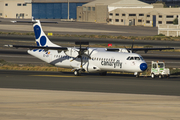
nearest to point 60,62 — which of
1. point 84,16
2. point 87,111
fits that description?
point 87,111

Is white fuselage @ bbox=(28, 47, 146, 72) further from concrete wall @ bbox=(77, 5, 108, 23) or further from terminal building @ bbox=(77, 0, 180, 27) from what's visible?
concrete wall @ bbox=(77, 5, 108, 23)

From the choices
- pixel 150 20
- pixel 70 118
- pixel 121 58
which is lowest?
pixel 70 118

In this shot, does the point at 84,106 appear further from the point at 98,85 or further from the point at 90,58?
the point at 90,58

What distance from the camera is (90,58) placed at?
39.8 metres

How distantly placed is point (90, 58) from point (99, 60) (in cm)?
147

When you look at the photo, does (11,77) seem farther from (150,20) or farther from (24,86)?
(150,20)

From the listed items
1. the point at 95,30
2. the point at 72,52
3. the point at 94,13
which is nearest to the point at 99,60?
the point at 72,52

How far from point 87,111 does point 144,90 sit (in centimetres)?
946

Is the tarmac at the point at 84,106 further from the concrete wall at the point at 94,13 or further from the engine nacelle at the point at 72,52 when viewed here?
the concrete wall at the point at 94,13

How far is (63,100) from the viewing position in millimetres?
24141

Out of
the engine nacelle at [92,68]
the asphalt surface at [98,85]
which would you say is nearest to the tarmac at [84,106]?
the asphalt surface at [98,85]

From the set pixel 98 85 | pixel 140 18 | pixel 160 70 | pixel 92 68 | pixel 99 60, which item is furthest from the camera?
pixel 140 18

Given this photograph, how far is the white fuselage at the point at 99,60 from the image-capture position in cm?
3634

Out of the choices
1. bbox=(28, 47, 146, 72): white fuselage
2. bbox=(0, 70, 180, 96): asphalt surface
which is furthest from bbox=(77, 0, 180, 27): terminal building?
bbox=(0, 70, 180, 96): asphalt surface
